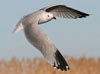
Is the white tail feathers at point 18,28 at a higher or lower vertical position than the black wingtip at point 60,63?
higher

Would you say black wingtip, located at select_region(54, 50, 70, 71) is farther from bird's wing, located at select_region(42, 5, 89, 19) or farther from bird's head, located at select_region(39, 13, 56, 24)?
bird's wing, located at select_region(42, 5, 89, 19)

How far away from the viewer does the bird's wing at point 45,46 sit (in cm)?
371

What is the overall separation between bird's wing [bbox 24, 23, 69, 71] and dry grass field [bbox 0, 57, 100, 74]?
3.27 meters

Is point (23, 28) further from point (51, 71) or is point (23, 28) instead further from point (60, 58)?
point (51, 71)

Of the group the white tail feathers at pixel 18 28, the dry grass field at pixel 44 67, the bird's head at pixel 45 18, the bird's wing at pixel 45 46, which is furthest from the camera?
the dry grass field at pixel 44 67

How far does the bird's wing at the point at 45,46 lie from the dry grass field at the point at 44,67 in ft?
10.7

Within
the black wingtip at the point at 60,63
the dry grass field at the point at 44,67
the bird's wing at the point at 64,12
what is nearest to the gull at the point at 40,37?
the black wingtip at the point at 60,63

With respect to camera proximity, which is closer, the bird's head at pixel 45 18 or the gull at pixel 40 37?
the gull at pixel 40 37

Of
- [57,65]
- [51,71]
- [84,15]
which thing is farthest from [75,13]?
[51,71]

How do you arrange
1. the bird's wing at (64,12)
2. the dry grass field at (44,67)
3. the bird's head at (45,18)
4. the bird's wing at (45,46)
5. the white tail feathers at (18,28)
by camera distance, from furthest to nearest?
the dry grass field at (44,67) → the bird's wing at (64,12) → the bird's head at (45,18) → the white tail feathers at (18,28) → the bird's wing at (45,46)

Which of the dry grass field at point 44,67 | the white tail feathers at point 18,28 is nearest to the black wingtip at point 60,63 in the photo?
the white tail feathers at point 18,28

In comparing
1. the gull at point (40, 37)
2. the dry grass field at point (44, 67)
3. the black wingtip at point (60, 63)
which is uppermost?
the gull at point (40, 37)

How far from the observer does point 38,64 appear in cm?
771

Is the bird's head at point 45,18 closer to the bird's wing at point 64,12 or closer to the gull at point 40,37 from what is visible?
the gull at point 40,37
